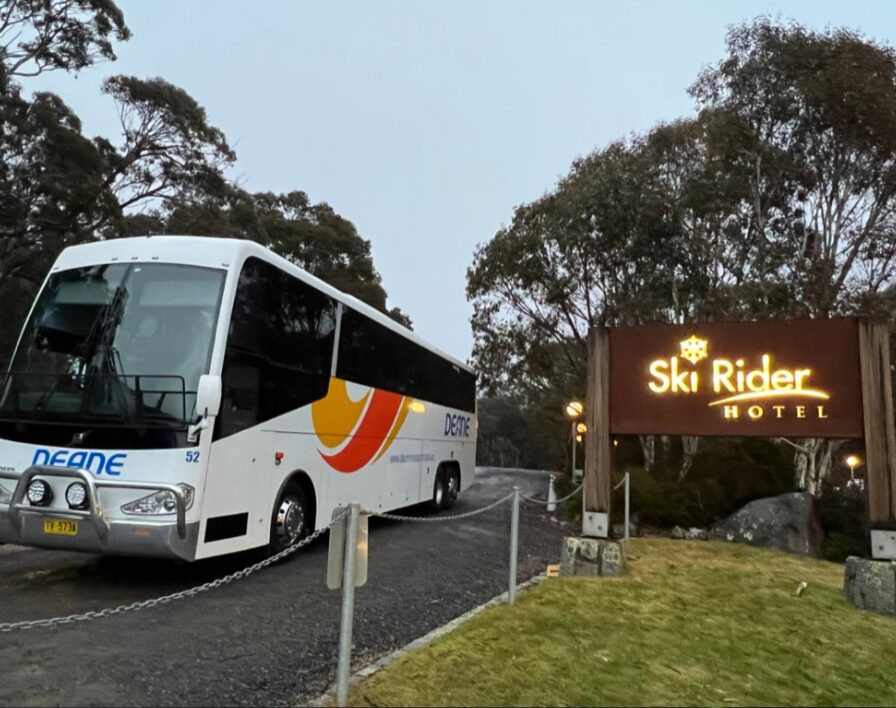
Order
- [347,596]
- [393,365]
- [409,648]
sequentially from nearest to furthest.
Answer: [347,596], [409,648], [393,365]

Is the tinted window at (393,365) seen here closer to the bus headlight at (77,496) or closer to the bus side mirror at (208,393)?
the bus side mirror at (208,393)

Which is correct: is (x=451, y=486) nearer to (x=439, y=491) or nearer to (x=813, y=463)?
(x=439, y=491)

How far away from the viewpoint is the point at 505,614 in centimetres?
557

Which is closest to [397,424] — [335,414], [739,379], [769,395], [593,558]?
[335,414]

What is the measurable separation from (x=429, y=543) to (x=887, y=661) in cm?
616

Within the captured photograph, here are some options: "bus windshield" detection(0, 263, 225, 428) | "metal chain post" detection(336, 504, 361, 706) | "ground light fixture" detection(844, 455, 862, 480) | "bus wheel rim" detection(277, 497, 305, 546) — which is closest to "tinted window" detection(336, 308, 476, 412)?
"bus wheel rim" detection(277, 497, 305, 546)

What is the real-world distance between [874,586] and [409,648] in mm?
4788

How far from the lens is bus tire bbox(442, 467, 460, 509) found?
14328 mm

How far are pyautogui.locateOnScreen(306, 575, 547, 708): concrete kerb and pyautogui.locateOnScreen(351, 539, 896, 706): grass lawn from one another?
0.30 feet

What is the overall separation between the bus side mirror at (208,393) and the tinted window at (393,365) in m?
3.13

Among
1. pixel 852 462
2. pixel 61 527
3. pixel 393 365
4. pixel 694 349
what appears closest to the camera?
pixel 61 527

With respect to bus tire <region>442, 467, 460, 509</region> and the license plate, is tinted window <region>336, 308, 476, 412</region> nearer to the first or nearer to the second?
bus tire <region>442, 467, 460, 509</region>

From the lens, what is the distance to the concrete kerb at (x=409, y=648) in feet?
12.3

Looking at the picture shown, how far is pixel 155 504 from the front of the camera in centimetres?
562
